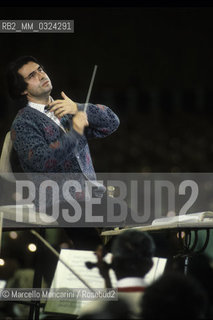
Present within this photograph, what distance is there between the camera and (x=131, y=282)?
1.95 metres

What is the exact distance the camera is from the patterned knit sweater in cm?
274

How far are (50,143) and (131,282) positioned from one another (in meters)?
1.00

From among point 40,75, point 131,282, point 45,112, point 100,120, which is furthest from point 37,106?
point 131,282

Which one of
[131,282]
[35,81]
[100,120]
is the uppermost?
[35,81]

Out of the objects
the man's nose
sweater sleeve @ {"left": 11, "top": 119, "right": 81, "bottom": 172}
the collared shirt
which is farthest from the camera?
the man's nose

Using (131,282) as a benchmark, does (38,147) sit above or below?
above

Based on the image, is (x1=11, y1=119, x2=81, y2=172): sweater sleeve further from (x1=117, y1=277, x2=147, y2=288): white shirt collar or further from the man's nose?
(x1=117, y1=277, x2=147, y2=288): white shirt collar

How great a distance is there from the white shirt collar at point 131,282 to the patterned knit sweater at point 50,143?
0.92 metres

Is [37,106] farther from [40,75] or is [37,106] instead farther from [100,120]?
[100,120]

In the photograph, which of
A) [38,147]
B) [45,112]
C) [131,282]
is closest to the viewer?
[131,282]

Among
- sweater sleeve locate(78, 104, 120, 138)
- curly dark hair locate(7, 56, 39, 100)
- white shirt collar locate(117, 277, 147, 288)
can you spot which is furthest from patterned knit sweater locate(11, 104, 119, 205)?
white shirt collar locate(117, 277, 147, 288)

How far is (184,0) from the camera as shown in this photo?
3051 millimetres

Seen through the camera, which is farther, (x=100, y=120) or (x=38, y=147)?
(x=100, y=120)

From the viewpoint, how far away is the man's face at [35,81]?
9.62ft
